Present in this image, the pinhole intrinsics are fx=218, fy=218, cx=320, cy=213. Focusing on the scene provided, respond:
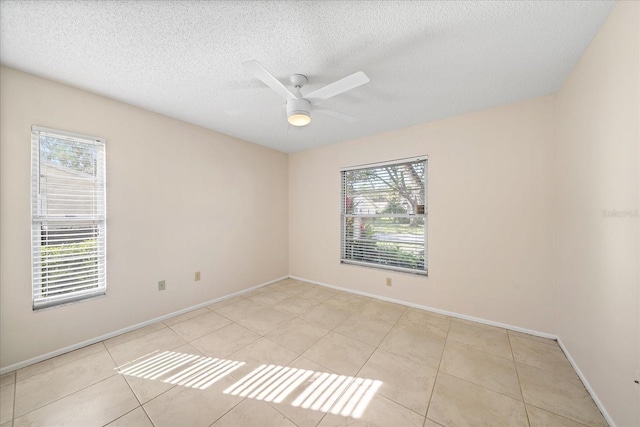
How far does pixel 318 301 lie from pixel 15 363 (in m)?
2.81

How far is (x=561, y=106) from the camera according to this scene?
6.68ft

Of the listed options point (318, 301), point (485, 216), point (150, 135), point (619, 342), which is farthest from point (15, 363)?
point (485, 216)

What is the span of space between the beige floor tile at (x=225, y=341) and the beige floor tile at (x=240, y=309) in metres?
0.25

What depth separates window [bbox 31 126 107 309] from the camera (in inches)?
73.8

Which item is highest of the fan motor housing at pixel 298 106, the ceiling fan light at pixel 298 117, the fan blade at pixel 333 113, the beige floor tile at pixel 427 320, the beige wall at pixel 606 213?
the fan blade at pixel 333 113

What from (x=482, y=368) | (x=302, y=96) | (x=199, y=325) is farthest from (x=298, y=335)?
(x=302, y=96)

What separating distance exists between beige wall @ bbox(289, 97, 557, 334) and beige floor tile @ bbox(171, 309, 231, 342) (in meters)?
2.06

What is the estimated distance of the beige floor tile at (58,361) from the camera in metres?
1.72

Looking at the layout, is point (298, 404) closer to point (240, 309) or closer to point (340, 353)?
point (340, 353)

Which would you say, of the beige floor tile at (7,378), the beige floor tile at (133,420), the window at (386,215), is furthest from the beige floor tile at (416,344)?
the beige floor tile at (7,378)

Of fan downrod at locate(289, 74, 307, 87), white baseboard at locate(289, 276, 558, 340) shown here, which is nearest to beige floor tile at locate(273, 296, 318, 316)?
white baseboard at locate(289, 276, 558, 340)

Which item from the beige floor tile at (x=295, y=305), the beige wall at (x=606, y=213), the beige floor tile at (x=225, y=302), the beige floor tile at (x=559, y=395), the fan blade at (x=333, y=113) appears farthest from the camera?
the beige floor tile at (x=225, y=302)

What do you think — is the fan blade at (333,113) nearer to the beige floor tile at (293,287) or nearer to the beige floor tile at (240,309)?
the beige floor tile at (240,309)

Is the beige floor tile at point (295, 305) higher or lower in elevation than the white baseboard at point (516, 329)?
lower
